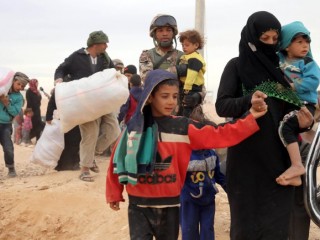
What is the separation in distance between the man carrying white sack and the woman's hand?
135 inches

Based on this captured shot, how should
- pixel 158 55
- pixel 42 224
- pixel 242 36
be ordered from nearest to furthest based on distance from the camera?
1. pixel 242 36
2. pixel 158 55
3. pixel 42 224

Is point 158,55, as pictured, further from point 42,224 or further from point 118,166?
point 42,224

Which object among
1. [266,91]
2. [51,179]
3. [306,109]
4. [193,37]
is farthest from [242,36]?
[51,179]

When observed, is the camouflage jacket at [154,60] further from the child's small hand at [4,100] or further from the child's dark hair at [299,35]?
the child's small hand at [4,100]

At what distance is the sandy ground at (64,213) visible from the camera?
4.58 meters

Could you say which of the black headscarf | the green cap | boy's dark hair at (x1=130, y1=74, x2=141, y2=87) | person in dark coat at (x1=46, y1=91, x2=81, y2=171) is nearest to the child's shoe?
person in dark coat at (x1=46, y1=91, x2=81, y2=171)

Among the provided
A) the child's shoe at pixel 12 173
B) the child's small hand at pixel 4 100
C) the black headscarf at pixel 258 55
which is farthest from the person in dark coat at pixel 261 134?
the child's shoe at pixel 12 173

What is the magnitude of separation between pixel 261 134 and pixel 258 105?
0.21 meters

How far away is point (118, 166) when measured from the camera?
277 centimetres

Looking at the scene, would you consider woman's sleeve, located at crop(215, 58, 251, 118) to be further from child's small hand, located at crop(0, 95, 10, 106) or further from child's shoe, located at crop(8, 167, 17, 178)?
child's shoe, located at crop(8, 167, 17, 178)

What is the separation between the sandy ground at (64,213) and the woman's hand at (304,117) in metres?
1.80

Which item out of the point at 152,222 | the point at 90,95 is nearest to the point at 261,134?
the point at 152,222

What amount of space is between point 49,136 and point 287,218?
4178 mm

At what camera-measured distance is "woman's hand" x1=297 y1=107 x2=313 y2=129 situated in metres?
2.56
